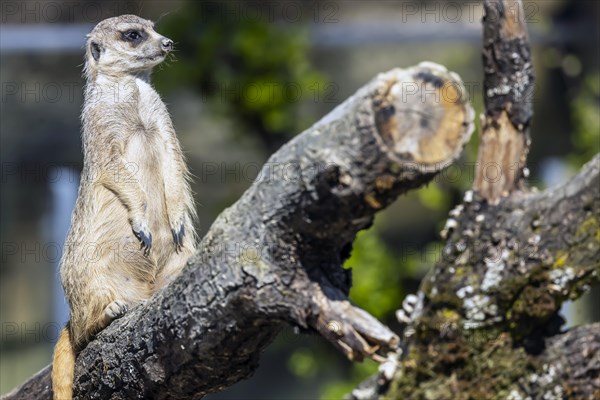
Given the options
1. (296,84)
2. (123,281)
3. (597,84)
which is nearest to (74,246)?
(123,281)

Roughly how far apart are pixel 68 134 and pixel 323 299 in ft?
19.7

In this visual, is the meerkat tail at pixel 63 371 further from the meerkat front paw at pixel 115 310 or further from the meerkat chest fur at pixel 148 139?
the meerkat chest fur at pixel 148 139

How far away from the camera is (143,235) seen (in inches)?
158

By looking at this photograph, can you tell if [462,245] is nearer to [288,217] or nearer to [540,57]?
[288,217]

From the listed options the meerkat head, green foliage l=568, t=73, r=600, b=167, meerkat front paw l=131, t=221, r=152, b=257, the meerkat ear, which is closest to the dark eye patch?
the meerkat head

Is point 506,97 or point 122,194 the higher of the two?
point 506,97

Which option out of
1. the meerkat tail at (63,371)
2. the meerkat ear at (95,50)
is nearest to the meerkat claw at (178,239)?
the meerkat tail at (63,371)

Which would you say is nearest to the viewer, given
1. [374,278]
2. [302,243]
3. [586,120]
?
[302,243]

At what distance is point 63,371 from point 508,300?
1.93 metres

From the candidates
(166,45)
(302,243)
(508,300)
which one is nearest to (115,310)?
(166,45)

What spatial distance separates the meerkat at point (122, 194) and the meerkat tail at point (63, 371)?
0.03 feet

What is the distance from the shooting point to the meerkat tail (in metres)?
3.54

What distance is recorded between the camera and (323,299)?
2463 millimetres

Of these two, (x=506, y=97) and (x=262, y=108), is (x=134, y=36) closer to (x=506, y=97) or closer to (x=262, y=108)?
(x=506, y=97)
